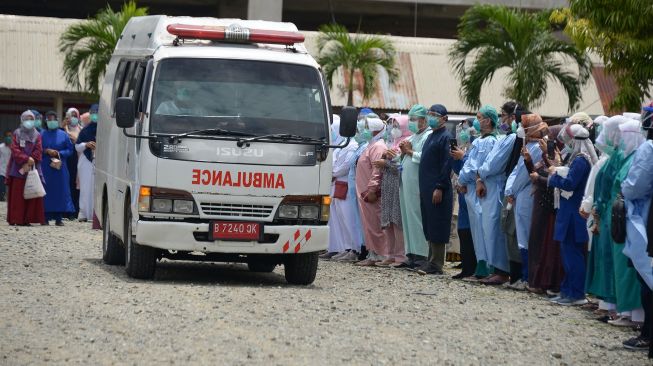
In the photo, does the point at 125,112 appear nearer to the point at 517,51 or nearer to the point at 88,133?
the point at 88,133

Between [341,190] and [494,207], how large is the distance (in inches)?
150

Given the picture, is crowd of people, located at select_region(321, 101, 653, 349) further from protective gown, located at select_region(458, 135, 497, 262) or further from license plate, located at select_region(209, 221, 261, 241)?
license plate, located at select_region(209, 221, 261, 241)

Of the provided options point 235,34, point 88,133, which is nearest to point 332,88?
point 88,133

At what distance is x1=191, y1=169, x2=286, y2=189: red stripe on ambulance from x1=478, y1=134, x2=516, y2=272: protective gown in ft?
A: 9.25

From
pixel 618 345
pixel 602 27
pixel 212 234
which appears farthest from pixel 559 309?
pixel 602 27

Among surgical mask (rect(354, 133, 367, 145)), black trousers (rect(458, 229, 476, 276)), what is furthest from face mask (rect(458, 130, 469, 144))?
black trousers (rect(458, 229, 476, 276))

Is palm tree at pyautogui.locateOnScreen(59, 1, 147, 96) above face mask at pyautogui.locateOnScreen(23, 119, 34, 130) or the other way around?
above

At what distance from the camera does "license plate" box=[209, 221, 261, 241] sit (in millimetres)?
13414

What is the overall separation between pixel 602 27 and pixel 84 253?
10913 millimetres

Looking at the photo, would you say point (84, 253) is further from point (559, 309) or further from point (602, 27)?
point (602, 27)

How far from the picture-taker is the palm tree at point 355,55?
33.9 meters

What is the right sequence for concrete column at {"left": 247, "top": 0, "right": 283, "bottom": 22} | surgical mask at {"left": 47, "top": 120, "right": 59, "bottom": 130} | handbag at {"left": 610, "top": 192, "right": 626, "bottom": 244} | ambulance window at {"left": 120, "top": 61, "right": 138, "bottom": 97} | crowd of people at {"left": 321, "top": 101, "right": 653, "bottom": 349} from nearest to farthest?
handbag at {"left": 610, "top": 192, "right": 626, "bottom": 244} → crowd of people at {"left": 321, "top": 101, "right": 653, "bottom": 349} → ambulance window at {"left": 120, "top": 61, "right": 138, "bottom": 97} → surgical mask at {"left": 47, "top": 120, "right": 59, "bottom": 130} → concrete column at {"left": 247, "top": 0, "right": 283, "bottom": 22}

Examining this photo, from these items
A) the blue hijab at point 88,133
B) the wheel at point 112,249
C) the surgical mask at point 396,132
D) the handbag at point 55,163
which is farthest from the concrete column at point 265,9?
the wheel at point 112,249

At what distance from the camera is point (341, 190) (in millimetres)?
18859
